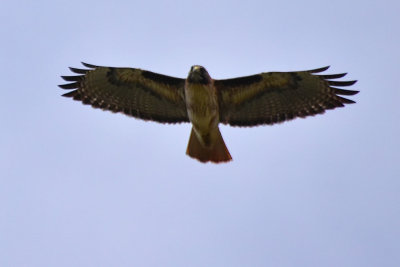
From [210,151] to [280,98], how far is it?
5.45ft

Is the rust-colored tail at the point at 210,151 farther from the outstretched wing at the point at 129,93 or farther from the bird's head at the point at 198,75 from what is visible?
the bird's head at the point at 198,75

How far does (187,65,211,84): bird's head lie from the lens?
10.2m

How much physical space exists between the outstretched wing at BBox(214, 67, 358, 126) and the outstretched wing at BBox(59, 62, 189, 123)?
0.91m

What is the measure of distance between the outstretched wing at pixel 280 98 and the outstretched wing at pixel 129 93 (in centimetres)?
91

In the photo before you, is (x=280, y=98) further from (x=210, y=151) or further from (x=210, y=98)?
(x=210, y=151)

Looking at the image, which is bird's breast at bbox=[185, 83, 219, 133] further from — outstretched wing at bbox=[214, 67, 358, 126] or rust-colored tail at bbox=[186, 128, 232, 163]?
outstretched wing at bbox=[214, 67, 358, 126]

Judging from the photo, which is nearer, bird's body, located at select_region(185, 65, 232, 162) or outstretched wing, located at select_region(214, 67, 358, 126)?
bird's body, located at select_region(185, 65, 232, 162)

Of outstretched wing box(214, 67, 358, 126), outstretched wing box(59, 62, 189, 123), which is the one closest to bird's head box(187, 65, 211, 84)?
outstretched wing box(214, 67, 358, 126)

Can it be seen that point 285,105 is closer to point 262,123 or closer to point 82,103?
point 262,123

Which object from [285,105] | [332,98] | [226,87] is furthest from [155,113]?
[332,98]

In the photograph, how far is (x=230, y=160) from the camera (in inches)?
422

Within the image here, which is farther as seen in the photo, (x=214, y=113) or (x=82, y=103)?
(x=82, y=103)

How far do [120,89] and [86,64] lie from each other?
2.56ft

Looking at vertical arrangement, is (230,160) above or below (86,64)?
below
